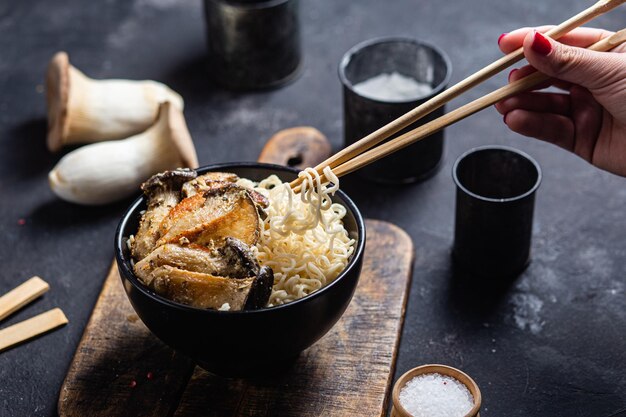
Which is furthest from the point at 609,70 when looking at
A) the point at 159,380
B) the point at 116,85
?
the point at 116,85

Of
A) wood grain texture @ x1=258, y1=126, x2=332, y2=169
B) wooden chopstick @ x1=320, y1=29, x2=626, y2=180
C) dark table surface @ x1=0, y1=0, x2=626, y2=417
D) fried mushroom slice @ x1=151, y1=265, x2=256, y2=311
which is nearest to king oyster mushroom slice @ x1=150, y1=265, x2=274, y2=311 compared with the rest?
fried mushroom slice @ x1=151, y1=265, x2=256, y2=311

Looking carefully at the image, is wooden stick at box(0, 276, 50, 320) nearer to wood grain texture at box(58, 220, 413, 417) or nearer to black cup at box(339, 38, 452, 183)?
wood grain texture at box(58, 220, 413, 417)

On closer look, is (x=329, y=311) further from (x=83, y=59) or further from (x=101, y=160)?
(x=83, y=59)

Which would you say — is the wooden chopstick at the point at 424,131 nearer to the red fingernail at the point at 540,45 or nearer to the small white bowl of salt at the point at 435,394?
the red fingernail at the point at 540,45

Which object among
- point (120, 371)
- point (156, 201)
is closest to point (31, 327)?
point (120, 371)

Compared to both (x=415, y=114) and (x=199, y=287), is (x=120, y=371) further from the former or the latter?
(x=415, y=114)

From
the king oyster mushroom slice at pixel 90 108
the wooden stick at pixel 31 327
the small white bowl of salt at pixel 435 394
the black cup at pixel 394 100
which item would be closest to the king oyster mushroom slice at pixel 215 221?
the small white bowl of salt at pixel 435 394

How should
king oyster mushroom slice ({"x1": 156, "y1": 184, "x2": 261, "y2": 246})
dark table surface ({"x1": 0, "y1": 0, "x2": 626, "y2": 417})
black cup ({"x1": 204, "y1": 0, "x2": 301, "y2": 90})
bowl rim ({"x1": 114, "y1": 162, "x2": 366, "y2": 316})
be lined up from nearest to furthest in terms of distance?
bowl rim ({"x1": 114, "y1": 162, "x2": 366, "y2": 316})
king oyster mushroom slice ({"x1": 156, "y1": 184, "x2": 261, "y2": 246})
dark table surface ({"x1": 0, "y1": 0, "x2": 626, "y2": 417})
black cup ({"x1": 204, "y1": 0, "x2": 301, "y2": 90})
